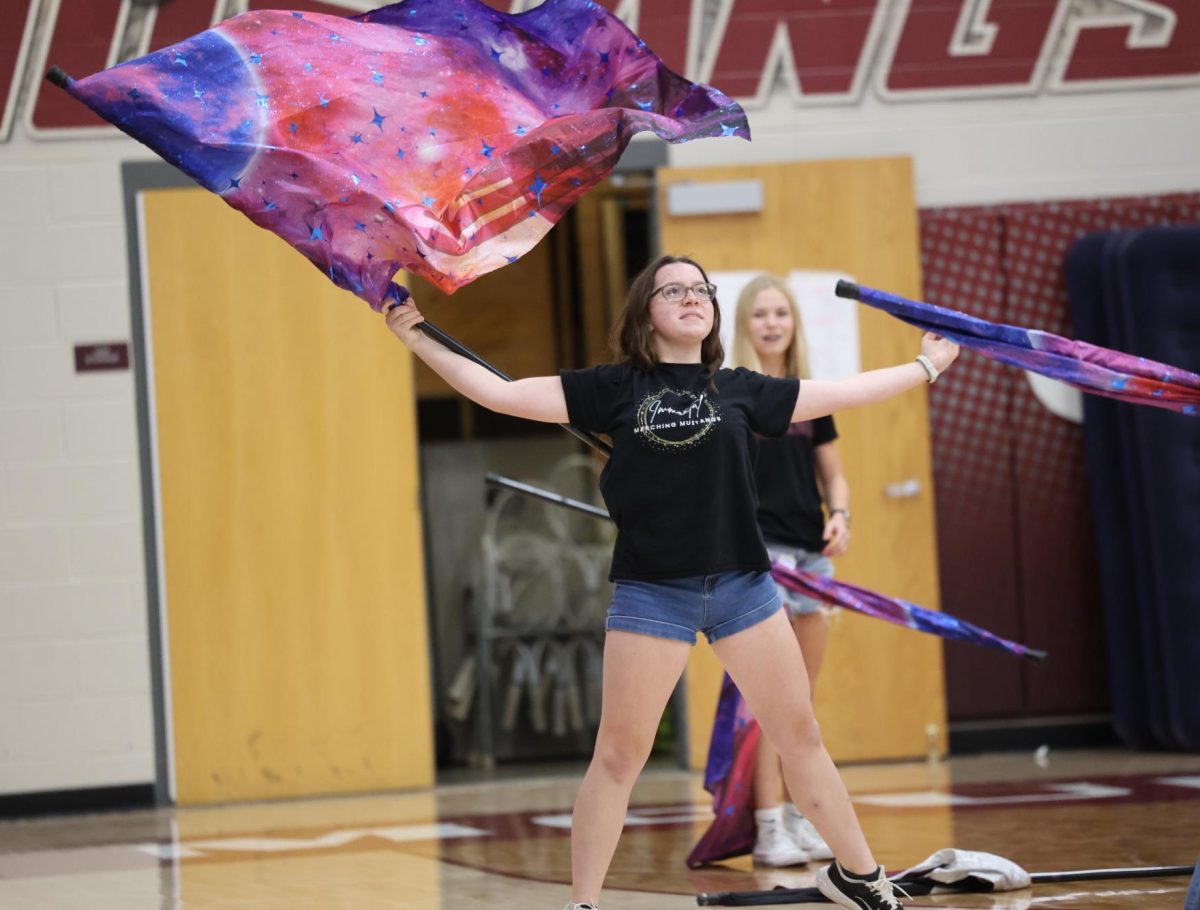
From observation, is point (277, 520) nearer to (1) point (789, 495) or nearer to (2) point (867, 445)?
(2) point (867, 445)

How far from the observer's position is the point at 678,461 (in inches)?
130

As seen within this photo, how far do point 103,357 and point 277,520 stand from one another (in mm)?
963

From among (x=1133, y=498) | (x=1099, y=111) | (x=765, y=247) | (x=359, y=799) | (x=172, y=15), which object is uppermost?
(x=172, y=15)

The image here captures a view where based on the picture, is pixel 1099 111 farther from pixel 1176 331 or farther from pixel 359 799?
pixel 359 799

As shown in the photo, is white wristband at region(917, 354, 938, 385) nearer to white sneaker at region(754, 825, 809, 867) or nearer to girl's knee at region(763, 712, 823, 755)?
girl's knee at region(763, 712, 823, 755)

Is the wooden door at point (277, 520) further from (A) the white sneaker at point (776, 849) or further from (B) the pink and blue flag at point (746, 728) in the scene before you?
(A) the white sneaker at point (776, 849)

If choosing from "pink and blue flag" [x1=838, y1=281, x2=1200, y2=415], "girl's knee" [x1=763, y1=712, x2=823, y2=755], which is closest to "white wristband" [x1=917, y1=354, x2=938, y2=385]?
"pink and blue flag" [x1=838, y1=281, x2=1200, y2=415]

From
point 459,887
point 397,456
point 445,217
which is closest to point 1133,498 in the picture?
point 397,456

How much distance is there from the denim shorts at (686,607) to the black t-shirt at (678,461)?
0.11ft

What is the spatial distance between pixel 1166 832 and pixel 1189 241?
2.93 meters

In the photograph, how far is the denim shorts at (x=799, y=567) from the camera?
4508mm

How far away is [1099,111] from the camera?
718cm

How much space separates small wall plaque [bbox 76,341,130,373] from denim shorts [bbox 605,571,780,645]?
395 centimetres

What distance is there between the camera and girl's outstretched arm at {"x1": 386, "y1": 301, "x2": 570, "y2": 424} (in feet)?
11.0
